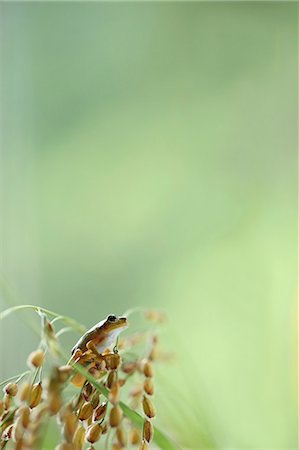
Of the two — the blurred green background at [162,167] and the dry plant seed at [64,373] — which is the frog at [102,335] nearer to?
the dry plant seed at [64,373]

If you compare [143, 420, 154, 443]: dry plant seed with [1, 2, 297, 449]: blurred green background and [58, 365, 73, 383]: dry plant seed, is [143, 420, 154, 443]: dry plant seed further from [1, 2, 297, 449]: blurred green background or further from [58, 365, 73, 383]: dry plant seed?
[1, 2, 297, 449]: blurred green background

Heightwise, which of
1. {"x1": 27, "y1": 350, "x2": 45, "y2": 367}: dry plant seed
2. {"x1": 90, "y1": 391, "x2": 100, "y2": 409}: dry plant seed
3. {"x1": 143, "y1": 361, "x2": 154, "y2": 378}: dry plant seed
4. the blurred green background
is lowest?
the blurred green background

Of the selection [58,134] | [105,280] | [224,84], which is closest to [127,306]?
[105,280]

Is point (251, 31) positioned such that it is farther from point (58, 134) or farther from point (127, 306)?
point (127, 306)

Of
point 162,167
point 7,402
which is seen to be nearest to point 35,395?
point 7,402

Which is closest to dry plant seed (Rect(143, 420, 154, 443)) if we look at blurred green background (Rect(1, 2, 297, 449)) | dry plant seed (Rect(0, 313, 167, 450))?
dry plant seed (Rect(0, 313, 167, 450))

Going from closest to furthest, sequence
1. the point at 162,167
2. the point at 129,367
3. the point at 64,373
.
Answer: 1. the point at 64,373
2. the point at 129,367
3. the point at 162,167

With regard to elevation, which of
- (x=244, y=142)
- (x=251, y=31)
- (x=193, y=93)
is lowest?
(x=244, y=142)

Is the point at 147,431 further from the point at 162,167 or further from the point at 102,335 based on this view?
the point at 162,167
